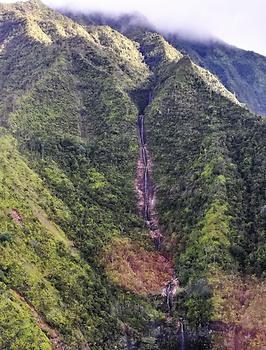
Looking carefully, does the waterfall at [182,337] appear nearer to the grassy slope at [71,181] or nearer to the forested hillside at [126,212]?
the forested hillside at [126,212]

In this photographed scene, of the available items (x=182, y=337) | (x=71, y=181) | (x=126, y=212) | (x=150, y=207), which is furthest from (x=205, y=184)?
(x=182, y=337)

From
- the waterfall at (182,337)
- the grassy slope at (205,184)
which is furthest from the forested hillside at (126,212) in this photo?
the grassy slope at (205,184)

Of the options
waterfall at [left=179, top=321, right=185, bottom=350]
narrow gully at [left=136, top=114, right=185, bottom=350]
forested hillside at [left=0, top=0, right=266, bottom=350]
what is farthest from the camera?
narrow gully at [left=136, top=114, right=185, bottom=350]

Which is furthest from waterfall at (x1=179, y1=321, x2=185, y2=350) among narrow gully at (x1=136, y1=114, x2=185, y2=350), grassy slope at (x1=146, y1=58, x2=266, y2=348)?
grassy slope at (x1=146, y1=58, x2=266, y2=348)

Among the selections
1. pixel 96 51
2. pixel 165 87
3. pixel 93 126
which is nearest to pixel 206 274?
pixel 93 126

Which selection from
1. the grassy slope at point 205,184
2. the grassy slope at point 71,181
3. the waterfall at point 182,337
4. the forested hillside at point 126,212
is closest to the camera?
the forested hillside at point 126,212

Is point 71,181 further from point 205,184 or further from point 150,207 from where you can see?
point 205,184

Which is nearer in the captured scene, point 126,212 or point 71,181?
point 126,212

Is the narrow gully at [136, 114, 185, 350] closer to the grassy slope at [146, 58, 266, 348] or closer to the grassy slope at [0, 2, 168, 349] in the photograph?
the grassy slope at [146, 58, 266, 348]
